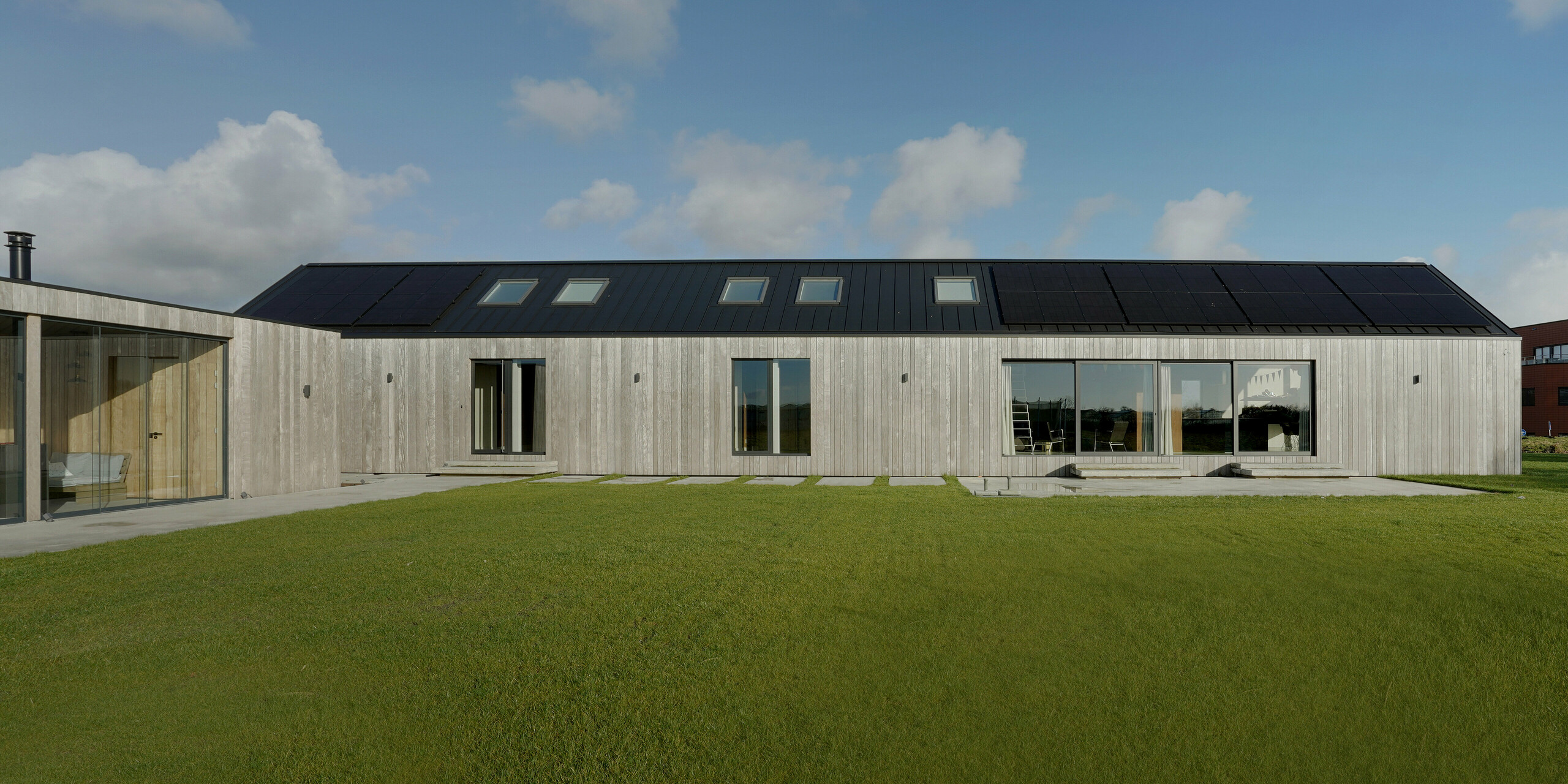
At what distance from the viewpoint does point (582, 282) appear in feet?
53.9

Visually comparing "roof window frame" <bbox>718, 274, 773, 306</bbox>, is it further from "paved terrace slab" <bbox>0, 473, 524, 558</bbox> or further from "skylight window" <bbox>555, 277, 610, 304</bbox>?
"paved terrace slab" <bbox>0, 473, 524, 558</bbox>

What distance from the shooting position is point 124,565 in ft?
18.1

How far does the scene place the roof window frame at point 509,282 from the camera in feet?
51.1

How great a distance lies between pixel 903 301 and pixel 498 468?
27.2 ft

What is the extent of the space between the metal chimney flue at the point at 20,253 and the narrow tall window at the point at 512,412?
6.21 m

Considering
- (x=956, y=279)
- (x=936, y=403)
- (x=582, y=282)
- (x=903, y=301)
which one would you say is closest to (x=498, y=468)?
(x=582, y=282)

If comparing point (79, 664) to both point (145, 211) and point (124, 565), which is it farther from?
point (145, 211)

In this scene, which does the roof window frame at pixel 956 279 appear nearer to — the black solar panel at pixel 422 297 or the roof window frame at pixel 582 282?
the roof window frame at pixel 582 282

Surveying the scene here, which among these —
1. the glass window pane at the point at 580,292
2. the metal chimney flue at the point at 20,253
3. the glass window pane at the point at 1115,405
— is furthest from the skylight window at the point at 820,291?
the metal chimney flue at the point at 20,253

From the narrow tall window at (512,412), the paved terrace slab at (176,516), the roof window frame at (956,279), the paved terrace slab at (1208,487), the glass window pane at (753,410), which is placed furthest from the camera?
the roof window frame at (956,279)

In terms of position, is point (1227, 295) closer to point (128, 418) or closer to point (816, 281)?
point (816, 281)

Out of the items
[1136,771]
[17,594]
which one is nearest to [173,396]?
[17,594]

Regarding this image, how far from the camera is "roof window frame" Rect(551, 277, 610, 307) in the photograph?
1547cm

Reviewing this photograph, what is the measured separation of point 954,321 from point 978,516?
22.6ft
